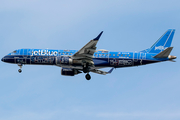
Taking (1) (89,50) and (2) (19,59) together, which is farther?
(2) (19,59)

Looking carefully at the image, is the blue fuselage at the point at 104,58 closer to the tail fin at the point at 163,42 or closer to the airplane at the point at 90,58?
the airplane at the point at 90,58

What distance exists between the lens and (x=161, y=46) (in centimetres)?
6669

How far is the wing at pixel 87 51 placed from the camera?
56.0 m

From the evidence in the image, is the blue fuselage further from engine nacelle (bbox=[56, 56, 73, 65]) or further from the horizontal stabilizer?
engine nacelle (bbox=[56, 56, 73, 65])

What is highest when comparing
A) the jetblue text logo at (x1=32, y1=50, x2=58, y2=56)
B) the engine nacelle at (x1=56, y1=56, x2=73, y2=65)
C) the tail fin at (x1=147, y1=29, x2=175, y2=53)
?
the tail fin at (x1=147, y1=29, x2=175, y2=53)

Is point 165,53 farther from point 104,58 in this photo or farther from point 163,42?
point 104,58

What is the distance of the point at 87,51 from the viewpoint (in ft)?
193

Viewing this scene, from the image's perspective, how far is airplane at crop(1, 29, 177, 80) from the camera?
6206 centimetres

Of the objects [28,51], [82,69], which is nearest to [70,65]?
[82,69]

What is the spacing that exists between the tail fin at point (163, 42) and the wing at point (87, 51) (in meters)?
13.1

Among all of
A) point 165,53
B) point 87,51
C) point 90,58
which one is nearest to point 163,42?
point 165,53

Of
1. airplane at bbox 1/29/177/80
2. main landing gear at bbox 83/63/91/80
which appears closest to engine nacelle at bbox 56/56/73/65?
airplane at bbox 1/29/177/80

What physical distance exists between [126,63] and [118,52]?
2567 mm

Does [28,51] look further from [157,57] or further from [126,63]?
[157,57]
